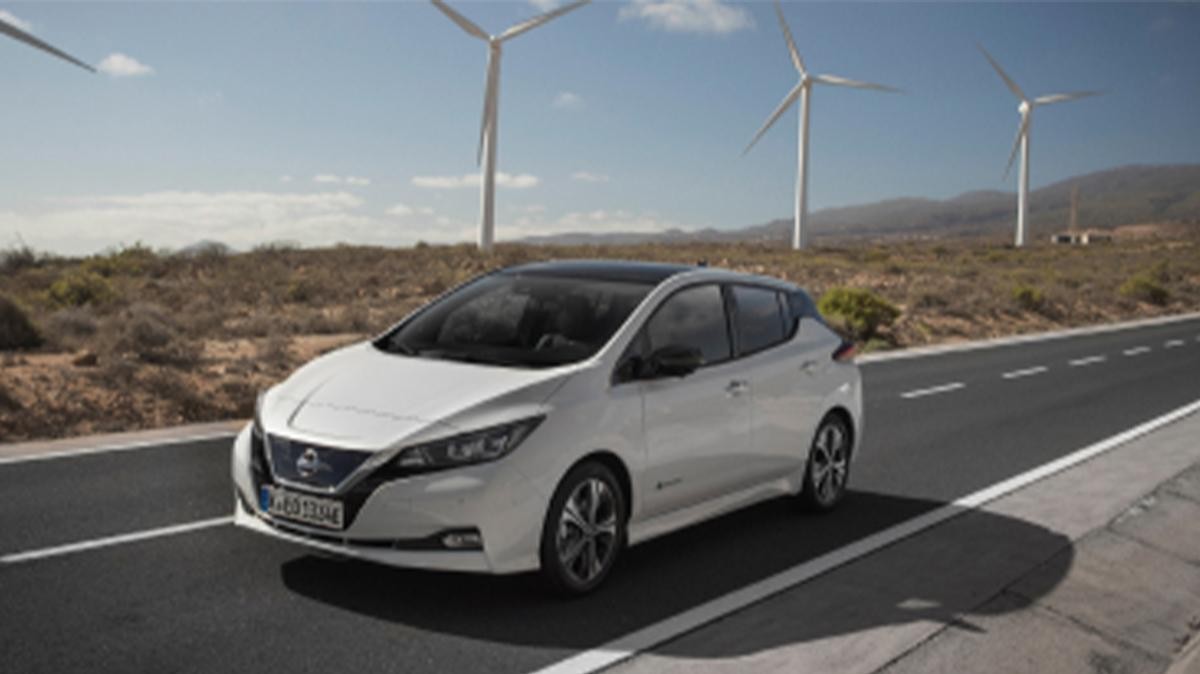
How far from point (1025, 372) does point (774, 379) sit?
42.9ft

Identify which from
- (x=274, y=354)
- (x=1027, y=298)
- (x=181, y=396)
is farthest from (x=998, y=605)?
(x=1027, y=298)

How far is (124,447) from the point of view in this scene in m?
10.0

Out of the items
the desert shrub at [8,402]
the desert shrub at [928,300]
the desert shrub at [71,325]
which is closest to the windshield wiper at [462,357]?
the desert shrub at [8,402]

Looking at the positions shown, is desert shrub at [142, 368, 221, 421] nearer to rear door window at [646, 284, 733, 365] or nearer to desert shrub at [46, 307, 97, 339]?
desert shrub at [46, 307, 97, 339]

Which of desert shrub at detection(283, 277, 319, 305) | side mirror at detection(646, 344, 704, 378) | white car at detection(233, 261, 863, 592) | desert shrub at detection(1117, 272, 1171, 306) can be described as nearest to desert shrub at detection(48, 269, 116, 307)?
desert shrub at detection(283, 277, 319, 305)

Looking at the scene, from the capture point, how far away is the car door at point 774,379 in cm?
723

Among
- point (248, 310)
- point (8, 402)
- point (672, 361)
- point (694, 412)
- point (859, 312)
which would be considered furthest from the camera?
point (248, 310)

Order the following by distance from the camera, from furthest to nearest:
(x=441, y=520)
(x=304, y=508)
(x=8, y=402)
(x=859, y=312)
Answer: (x=859, y=312) < (x=8, y=402) < (x=304, y=508) < (x=441, y=520)

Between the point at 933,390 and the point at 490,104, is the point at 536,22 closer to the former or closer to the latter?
the point at 490,104

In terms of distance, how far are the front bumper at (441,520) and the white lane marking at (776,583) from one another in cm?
64

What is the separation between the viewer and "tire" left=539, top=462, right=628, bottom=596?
18.6ft

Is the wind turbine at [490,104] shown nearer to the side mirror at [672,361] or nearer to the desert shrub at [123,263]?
the desert shrub at [123,263]

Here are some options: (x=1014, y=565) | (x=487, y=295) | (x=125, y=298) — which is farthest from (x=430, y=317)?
Answer: (x=125, y=298)

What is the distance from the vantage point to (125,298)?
84.9 ft
